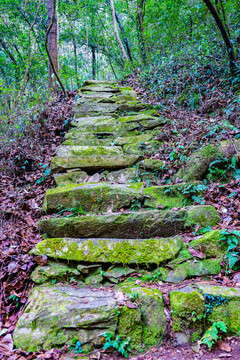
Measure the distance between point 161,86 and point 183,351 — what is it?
6261 millimetres

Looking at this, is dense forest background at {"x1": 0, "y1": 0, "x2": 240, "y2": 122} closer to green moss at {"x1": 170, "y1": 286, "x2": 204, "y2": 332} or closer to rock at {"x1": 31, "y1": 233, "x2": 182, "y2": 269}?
rock at {"x1": 31, "y1": 233, "x2": 182, "y2": 269}

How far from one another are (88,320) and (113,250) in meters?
0.68

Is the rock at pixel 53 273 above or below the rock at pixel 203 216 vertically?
below

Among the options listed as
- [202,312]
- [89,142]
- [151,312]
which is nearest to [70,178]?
[89,142]

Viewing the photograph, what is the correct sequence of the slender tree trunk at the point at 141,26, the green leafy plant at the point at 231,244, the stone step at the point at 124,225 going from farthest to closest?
the slender tree trunk at the point at 141,26 < the stone step at the point at 124,225 < the green leafy plant at the point at 231,244

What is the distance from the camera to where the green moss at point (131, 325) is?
1.78 meters

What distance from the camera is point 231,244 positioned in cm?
215

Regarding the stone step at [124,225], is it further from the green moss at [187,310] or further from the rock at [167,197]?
the green moss at [187,310]

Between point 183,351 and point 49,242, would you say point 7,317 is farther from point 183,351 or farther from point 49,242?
point 183,351

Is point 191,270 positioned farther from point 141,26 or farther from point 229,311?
point 141,26

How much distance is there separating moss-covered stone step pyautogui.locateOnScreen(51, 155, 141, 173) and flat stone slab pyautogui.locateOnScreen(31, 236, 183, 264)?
1.60 m

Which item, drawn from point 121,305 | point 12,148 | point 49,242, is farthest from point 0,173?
point 121,305

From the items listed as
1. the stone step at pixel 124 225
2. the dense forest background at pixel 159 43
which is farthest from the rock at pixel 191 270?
the dense forest background at pixel 159 43

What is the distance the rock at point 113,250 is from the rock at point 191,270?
0.13m
